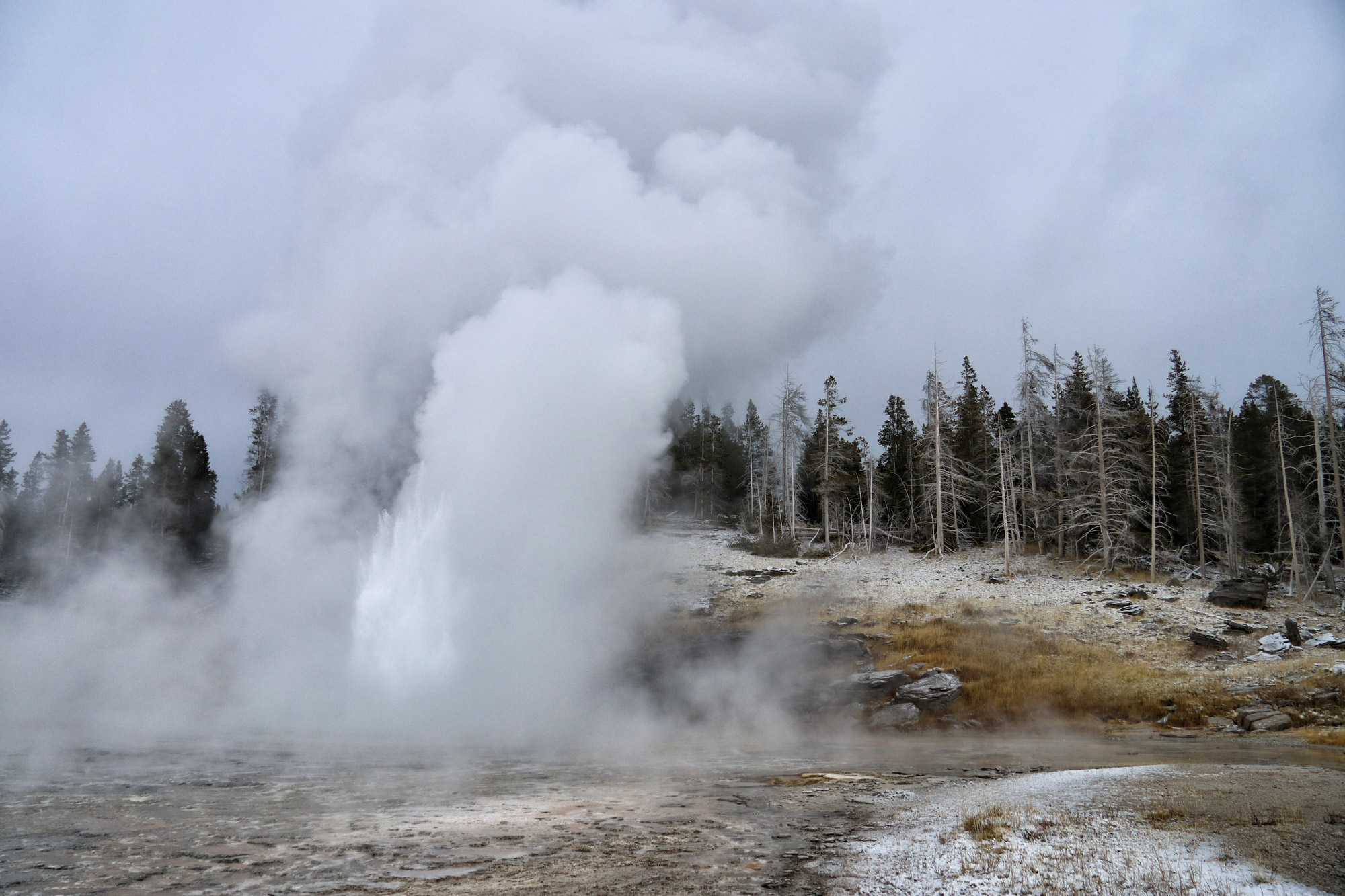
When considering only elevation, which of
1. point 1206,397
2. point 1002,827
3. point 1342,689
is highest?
point 1206,397

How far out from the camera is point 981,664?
24.4m

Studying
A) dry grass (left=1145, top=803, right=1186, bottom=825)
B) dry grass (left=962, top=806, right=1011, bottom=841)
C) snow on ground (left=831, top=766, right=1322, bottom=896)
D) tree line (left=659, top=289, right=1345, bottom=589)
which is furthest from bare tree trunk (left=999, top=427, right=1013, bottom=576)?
dry grass (left=962, top=806, right=1011, bottom=841)

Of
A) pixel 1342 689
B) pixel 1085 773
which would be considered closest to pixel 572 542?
pixel 1085 773

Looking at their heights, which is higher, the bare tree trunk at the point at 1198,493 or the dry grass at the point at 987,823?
the bare tree trunk at the point at 1198,493

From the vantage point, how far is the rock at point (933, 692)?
22.2 meters

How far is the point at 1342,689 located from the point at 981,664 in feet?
30.0

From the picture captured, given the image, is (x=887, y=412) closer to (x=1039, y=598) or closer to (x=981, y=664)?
(x=1039, y=598)

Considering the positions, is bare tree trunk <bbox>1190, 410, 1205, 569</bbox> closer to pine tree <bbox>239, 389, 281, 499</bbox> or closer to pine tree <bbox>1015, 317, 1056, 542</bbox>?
pine tree <bbox>1015, 317, 1056, 542</bbox>

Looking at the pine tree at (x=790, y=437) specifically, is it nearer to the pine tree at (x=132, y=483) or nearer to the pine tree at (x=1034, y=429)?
the pine tree at (x=1034, y=429)

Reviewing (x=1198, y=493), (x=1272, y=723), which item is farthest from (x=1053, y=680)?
(x=1198, y=493)

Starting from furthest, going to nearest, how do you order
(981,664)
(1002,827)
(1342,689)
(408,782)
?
(981,664) → (1342,689) → (408,782) → (1002,827)

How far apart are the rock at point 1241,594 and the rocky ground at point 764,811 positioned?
271 inches

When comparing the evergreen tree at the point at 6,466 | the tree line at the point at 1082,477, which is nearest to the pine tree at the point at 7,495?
the evergreen tree at the point at 6,466

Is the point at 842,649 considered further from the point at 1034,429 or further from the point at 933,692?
the point at 1034,429
